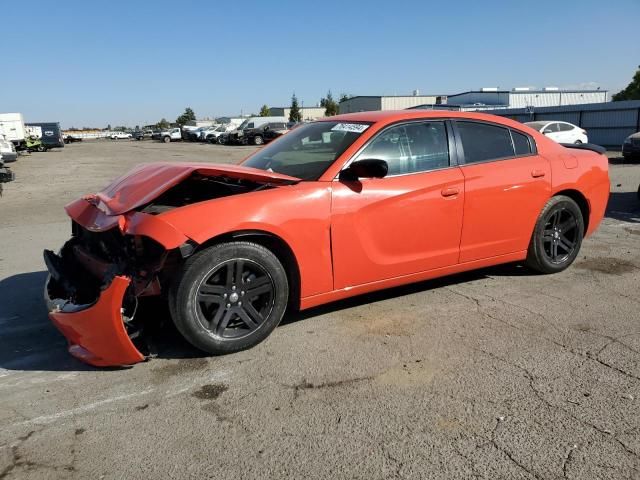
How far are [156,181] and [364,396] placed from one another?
2.07 meters

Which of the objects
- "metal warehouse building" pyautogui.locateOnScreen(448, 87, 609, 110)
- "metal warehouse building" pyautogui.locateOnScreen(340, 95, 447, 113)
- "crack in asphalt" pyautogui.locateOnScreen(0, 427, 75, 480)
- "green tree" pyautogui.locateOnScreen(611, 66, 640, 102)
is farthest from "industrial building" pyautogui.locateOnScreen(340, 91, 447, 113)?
"crack in asphalt" pyautogui.locateOnScreen(0, 427, 75, 480)

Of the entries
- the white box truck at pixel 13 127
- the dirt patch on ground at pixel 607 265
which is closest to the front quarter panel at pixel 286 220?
the dirt patch on ground at pixel 607 265

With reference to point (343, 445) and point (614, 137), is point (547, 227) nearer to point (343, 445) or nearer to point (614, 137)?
point (343, 445)

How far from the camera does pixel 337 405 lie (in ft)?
9.38

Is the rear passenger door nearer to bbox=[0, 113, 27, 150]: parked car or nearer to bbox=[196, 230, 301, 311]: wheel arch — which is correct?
bbox=[196, 230, 301, 311]: wheel arch

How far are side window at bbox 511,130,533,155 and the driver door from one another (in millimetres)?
813

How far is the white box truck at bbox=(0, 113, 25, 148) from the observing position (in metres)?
33.5

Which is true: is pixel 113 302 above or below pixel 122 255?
below

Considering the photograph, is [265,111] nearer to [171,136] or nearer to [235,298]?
[171,136]

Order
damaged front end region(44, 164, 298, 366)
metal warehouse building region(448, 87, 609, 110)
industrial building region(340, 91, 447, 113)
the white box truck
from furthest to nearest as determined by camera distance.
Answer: industrial building region(340, 91, 447, 113) → metal warehouse building region(448, 87, 609, 110) → the white box truck → damaged front end region(44, 164, 298, 366)

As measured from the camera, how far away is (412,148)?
4160 mm

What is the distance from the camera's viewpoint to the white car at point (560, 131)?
1930 cm

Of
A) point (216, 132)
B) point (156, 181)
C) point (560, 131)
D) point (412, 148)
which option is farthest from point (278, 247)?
point (216, 132)

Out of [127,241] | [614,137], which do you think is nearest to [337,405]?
[127,241]
